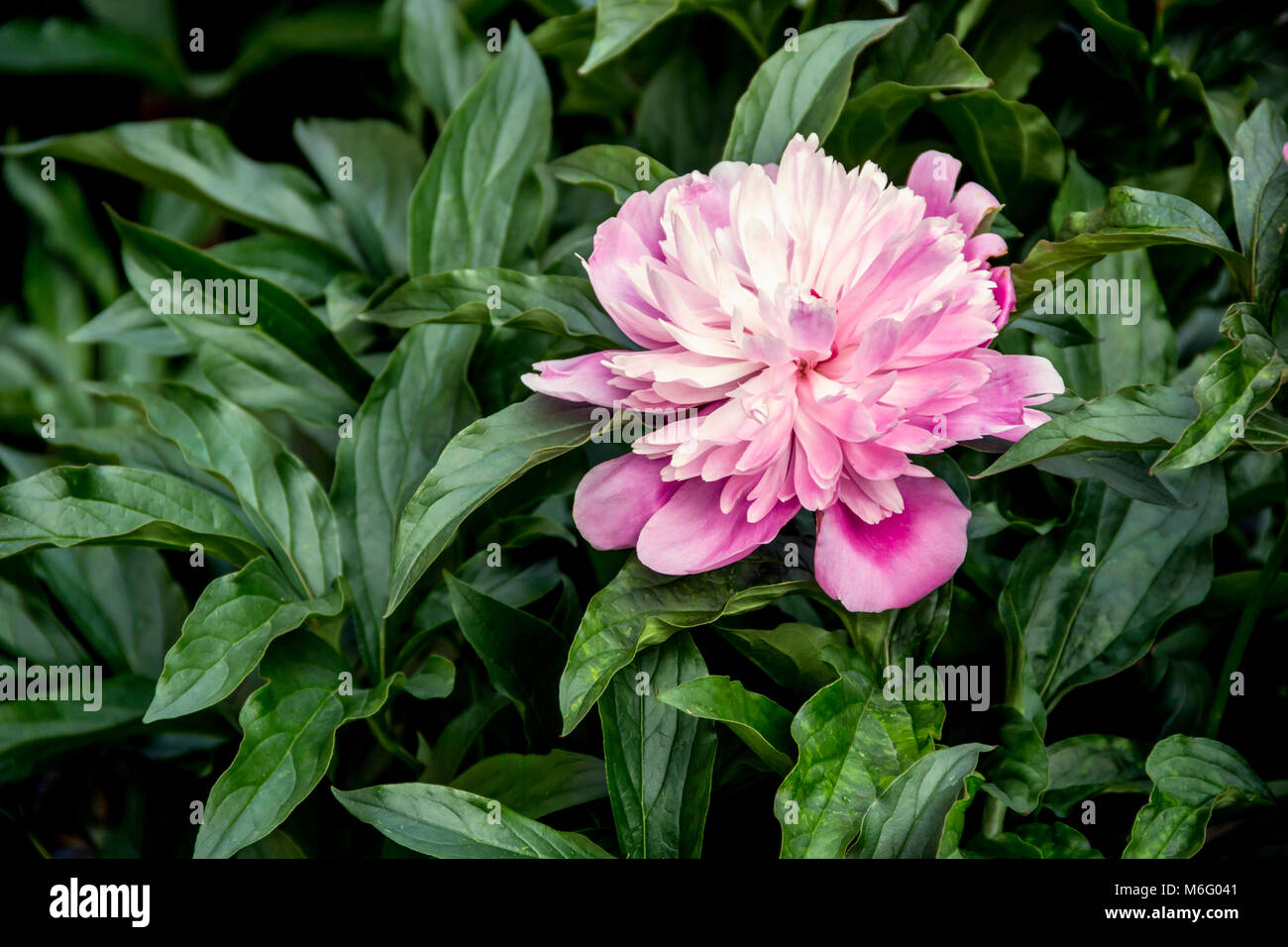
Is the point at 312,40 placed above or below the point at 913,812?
above

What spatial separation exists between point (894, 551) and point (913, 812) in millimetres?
127

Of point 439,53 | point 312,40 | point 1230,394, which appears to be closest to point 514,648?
point 1230,394

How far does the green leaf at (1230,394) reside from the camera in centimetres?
51

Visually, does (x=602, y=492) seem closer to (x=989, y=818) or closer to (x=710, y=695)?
(x=710, y=695)

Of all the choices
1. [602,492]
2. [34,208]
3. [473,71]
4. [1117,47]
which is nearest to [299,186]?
[473,71]

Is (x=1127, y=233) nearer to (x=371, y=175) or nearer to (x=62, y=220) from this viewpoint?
(x=371, y=175)

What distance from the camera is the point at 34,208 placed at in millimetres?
1159

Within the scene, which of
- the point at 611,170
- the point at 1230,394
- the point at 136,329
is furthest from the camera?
the point at 136,329

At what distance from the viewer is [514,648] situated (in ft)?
2.17

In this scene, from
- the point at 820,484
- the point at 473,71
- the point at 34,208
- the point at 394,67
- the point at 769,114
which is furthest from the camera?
the point at 34,208

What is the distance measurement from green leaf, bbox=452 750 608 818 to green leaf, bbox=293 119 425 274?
1.49ft

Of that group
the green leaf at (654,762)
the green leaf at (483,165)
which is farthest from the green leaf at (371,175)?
the green leaf at (654,762)
